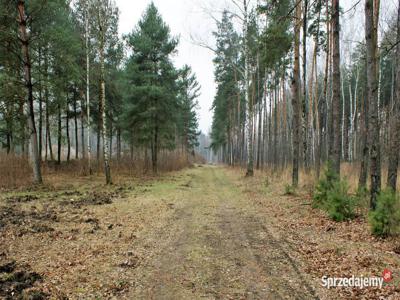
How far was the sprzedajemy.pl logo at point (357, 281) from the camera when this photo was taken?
400cm

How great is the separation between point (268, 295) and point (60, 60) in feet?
45.3

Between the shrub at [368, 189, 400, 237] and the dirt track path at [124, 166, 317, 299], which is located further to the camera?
the shrub at [368, 189, 400, 237]

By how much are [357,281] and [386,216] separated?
2.19m

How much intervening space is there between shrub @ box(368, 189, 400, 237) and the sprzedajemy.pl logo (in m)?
1.66

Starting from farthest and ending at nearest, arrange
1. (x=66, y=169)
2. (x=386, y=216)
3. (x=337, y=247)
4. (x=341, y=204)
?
1. (x=66, y=169)
2. (x=341, y=204)
3. (x=386, y=216)
4. (x=337, y=247)

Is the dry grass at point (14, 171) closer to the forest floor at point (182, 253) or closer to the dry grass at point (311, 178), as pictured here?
the forest floor at point (182, 253)

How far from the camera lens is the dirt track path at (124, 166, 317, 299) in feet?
12.7

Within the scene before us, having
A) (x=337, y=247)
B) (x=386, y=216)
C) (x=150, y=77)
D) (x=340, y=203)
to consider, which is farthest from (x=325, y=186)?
(x=150, y=77)

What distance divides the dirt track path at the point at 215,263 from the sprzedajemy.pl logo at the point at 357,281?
1.06 feet

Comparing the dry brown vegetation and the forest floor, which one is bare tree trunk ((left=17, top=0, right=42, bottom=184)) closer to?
the forest floor

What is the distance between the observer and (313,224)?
23.8ft

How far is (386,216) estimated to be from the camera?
5648 mm

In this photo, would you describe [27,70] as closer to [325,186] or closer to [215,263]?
[215,263]

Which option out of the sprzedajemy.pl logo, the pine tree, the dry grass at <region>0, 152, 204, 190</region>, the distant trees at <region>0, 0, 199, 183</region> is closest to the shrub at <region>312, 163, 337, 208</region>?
the sprzedajemy.pl logo
